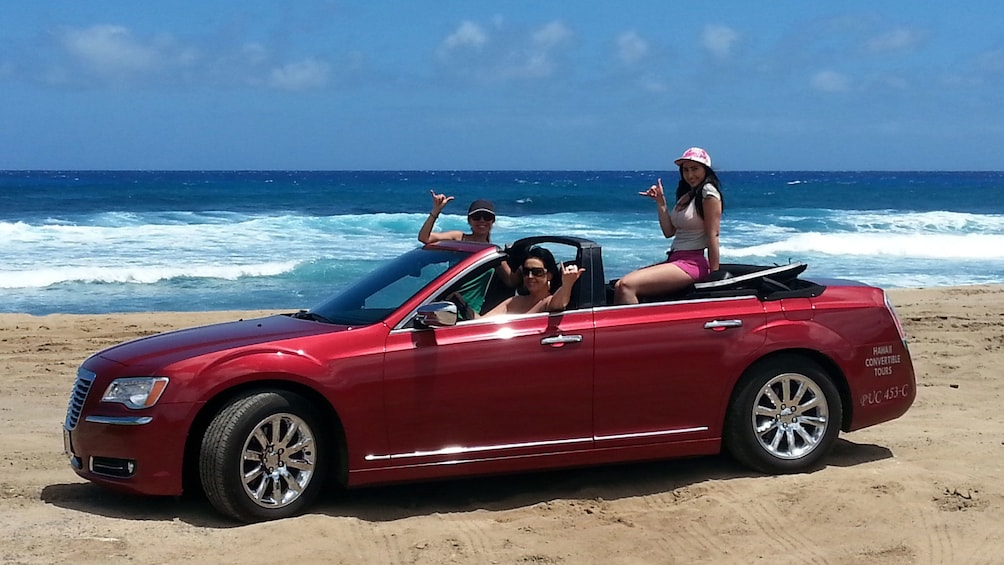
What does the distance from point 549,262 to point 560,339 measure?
1.85 ft

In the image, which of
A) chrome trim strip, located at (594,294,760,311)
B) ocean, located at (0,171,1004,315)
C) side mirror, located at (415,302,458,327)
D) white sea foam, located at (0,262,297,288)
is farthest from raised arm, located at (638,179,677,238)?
white sea foam, located at (0,262,297,288)

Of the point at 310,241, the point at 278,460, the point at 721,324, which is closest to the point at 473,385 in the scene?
the point at 278,460

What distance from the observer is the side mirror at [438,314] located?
5.78 m

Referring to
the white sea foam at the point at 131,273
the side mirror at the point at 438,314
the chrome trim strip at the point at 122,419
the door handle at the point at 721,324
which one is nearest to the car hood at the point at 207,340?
the chrome trim strip at the point at 122,419

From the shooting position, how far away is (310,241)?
32.2 meters

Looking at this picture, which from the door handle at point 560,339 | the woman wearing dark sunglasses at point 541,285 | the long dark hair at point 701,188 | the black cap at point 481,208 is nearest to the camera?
the door handle at point 560,339

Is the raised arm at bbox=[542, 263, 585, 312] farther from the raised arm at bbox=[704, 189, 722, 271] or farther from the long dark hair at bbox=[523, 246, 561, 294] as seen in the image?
the raised arm at bbox=[704, 189, 722, 271]

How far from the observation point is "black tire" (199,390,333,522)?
220 inches

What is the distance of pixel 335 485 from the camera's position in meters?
6.18

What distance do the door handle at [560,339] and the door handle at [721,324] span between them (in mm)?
814

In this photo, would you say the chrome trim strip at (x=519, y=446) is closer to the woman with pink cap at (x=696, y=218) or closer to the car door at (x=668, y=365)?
the car door at (x=668, y=365)

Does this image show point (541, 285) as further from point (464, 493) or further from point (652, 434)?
point (464, 493)

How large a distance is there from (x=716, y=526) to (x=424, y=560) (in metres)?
1.56

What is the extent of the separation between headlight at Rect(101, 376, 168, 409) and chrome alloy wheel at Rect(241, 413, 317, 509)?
1.69 feet
